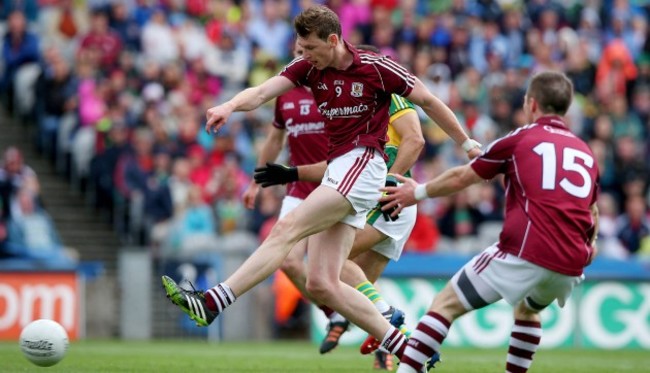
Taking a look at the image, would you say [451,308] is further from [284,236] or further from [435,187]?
[284,236]

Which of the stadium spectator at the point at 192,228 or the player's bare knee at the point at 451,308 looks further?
the stadium spectator at the point at 192,228

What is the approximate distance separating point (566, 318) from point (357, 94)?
9274 mm

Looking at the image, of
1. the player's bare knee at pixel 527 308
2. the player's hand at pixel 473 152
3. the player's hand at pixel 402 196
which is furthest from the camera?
the player's hand at pixel 473 152

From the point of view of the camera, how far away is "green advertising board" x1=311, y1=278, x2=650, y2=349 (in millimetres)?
17328

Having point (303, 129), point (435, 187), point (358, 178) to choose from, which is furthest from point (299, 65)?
point (303, 129)

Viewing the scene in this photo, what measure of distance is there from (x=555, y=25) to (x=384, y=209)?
1743 cm

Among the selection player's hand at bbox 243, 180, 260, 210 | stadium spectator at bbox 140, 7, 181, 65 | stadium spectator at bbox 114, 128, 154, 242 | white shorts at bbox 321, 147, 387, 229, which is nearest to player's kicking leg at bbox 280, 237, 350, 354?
player's hand at bbox 243, 180, 260, 210

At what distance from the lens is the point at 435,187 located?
8.14 m

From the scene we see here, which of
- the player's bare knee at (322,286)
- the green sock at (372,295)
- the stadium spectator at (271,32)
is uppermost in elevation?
the stadium spectator at (271,32)

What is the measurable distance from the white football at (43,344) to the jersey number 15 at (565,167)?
4038mm

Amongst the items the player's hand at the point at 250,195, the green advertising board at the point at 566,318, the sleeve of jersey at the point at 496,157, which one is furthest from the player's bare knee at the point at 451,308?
the green advertising board at the point at 566,318

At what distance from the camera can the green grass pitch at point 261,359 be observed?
36.1ft

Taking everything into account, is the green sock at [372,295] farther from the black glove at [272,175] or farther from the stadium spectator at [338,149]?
the black glove at [272,175]

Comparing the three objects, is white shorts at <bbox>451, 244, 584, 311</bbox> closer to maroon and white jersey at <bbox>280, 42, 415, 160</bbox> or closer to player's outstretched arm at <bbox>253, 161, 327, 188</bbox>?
maroon and white jersey at <bbox>280, 42, 415, 160</bbox>
